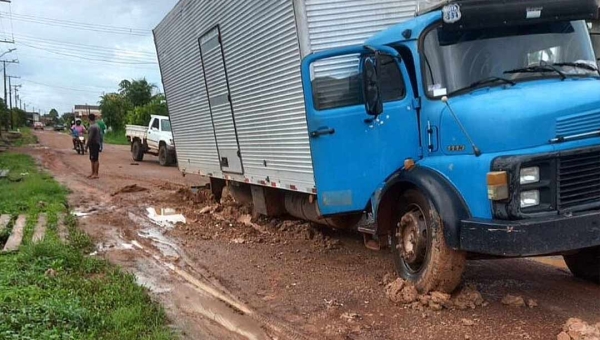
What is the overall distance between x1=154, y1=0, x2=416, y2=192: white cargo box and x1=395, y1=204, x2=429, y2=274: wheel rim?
1.37 metres

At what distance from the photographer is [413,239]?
216 inches

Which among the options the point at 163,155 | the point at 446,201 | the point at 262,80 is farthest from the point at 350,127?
the point at 163,155

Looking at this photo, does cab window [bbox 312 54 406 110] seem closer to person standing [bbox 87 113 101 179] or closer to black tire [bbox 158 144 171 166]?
person standing [bbox 87 113 101 179]

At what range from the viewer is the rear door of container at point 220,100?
31.0 ft

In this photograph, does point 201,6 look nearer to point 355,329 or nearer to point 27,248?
point 27,248

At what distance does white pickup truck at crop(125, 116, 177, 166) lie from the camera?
23.1 metres

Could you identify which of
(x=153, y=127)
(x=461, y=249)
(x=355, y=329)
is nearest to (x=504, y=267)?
(x=461, y=249)

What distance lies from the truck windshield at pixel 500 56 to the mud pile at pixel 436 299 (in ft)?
5.75

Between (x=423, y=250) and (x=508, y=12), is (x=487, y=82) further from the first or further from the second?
(x=423, y=250)

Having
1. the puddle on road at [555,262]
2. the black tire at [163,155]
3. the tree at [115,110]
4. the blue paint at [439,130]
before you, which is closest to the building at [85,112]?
the tree at [115,110]

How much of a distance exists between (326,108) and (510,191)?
2298mm

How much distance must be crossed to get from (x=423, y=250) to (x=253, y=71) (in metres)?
3.87

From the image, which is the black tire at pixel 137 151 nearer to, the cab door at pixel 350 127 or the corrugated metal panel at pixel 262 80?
the corrugated metal panel at pixel 262 80

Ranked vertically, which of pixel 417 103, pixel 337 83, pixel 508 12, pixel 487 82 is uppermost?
pixel 508 12
